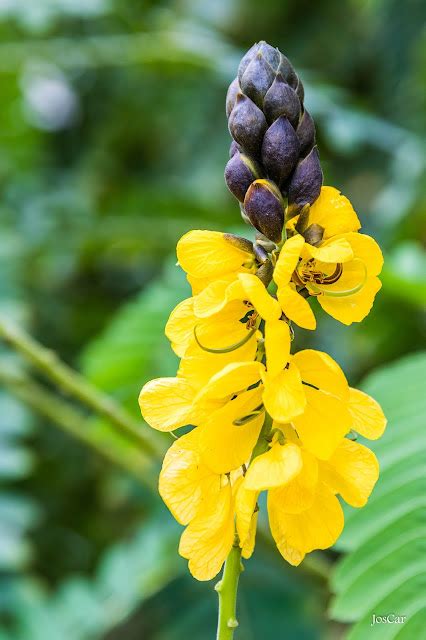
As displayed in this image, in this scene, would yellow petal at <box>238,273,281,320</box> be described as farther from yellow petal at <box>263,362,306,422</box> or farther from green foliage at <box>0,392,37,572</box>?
green foliage at <box>0,392,37,572</box>

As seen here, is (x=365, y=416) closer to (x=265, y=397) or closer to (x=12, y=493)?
(x=265, y=397)

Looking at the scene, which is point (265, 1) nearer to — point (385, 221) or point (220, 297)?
point (385, 221)

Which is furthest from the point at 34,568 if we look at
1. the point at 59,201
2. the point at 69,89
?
the point at 69,89

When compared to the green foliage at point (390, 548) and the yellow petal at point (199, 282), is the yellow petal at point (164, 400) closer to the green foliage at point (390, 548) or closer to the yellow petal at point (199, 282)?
the yellow petal at point (199, 282)

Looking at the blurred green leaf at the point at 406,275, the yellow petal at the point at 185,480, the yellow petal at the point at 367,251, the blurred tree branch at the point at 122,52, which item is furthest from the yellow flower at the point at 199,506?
the blurred tree branch at the point at 122,52

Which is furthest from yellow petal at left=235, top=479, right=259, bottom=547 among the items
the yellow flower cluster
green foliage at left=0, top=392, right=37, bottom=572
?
green foliage at left=0, top=392, right=37, bottom=572

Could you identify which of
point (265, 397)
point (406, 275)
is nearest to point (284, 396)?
point (265, 397)
